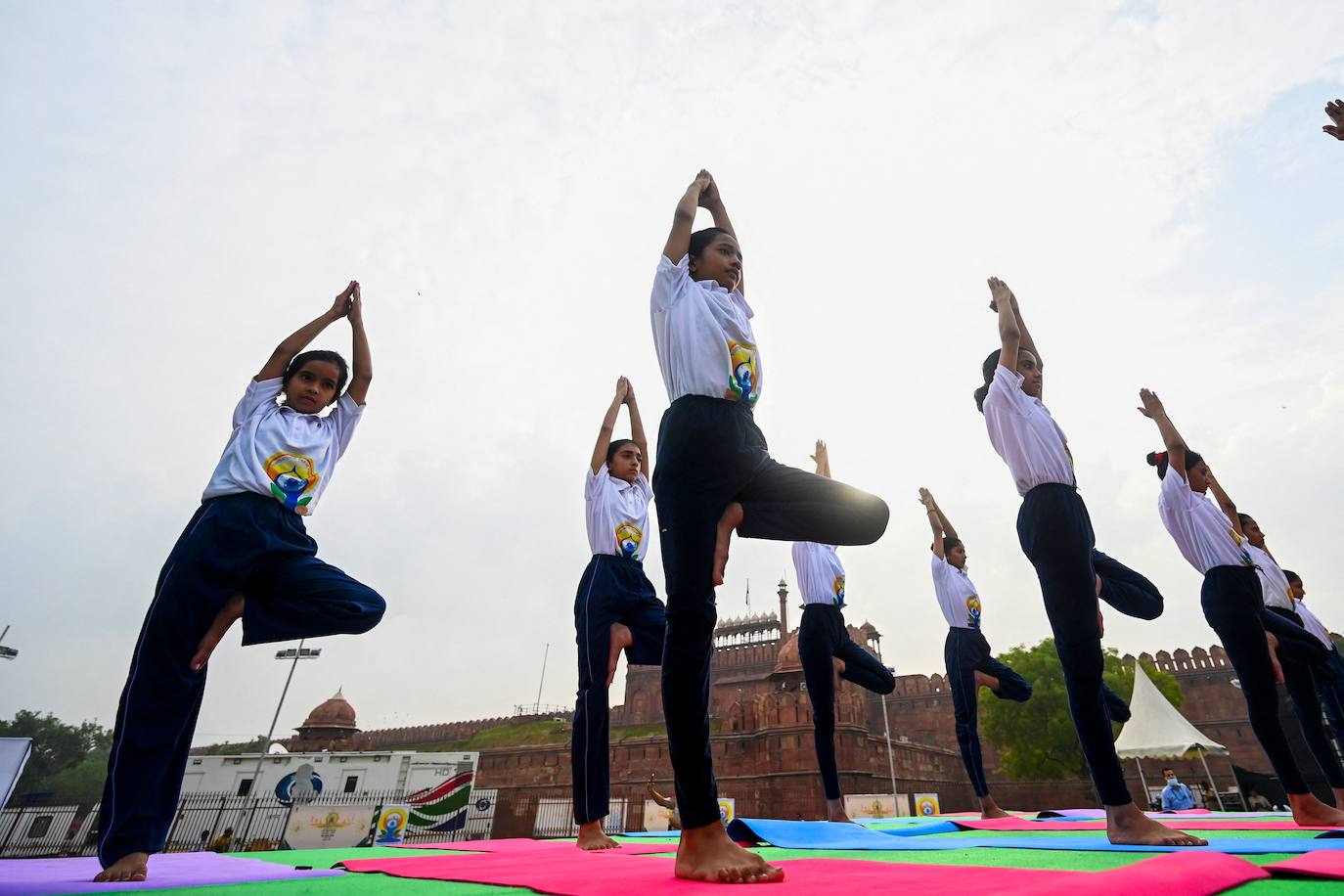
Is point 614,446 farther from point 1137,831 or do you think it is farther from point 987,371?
point 1137,831

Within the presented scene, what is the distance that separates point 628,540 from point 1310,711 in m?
5.39

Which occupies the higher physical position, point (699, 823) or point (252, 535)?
point (252, 535)

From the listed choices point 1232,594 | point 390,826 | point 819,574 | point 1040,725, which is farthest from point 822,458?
point 1040,725

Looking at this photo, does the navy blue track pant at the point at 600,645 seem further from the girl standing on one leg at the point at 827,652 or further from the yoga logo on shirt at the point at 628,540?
the girl standing on one leg at the point at 827,652

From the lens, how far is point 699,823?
2221 millimetres

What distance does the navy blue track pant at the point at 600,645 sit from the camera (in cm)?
453

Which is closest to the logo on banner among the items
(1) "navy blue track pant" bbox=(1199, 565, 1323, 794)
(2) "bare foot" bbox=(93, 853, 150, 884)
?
(2) "bare foot" bbox=(93, 853, 150, 884)

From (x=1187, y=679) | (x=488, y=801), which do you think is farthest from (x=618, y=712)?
(x=1187, y=679)

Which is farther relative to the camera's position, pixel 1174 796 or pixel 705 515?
pixel 1174 796

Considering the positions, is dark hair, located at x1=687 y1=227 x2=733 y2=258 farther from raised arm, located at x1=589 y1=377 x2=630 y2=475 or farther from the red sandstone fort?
the red sandstone fort

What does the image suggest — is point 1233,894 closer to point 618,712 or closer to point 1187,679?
point 1187,679

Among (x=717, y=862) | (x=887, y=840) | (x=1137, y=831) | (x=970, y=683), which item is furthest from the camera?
(x=970, y=683)

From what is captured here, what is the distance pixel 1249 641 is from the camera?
4445mm

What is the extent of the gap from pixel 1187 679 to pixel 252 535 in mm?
51885
